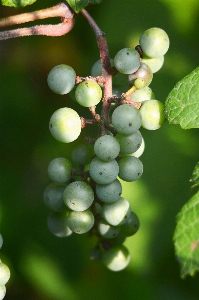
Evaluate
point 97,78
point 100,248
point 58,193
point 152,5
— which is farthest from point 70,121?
point 152,5

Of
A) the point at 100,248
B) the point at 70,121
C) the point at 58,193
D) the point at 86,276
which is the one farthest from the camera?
the point at 86,276

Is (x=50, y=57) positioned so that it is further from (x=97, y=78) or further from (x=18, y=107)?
(x=97, y=78)

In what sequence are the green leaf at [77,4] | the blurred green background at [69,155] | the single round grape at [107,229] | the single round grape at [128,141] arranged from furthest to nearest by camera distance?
the blurred green background at [69,155], the single round grape at [107,229], the green leaf at [77,4], the single round grape at [128,141]

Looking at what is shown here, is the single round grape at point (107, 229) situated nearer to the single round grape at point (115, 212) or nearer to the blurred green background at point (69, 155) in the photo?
the single round grape at point (115, 212)

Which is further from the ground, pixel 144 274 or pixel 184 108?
pixel 184 108

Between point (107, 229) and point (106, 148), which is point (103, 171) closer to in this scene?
point (106, 148)

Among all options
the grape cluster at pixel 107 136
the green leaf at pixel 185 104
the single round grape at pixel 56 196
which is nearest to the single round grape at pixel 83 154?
the grape cluster at pixel 107 136

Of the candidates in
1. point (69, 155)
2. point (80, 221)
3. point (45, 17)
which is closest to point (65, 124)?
point (80, 221)
